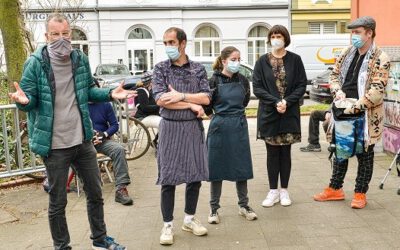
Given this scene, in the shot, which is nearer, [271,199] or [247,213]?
[247,213]

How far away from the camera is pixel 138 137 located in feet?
26.8

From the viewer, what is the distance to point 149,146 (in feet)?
27.1

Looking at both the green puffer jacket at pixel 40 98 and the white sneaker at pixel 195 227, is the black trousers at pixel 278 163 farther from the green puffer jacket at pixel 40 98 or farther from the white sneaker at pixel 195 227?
the green puffer jacket at pixel 40 98

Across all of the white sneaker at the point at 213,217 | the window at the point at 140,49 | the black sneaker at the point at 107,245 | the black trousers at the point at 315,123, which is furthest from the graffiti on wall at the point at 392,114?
the window at the point at 140,49

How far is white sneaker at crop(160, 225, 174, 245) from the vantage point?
13.9 feet

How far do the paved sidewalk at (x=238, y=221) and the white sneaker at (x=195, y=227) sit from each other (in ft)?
0.19

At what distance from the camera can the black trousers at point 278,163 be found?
5203mm

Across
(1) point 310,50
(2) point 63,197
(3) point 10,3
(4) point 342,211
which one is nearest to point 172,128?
(2) point 63,197

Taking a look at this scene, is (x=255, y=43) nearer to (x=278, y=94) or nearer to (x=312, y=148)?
(x=312, y=148)

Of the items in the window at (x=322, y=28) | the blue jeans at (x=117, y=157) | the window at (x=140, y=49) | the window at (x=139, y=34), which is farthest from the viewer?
the window at (x=139, y=34)

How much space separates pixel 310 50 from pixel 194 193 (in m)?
17.9

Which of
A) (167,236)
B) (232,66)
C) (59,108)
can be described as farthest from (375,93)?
(59,108)

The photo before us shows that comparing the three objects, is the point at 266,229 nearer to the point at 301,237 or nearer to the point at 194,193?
the point at 301,237

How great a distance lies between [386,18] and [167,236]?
546 cm
